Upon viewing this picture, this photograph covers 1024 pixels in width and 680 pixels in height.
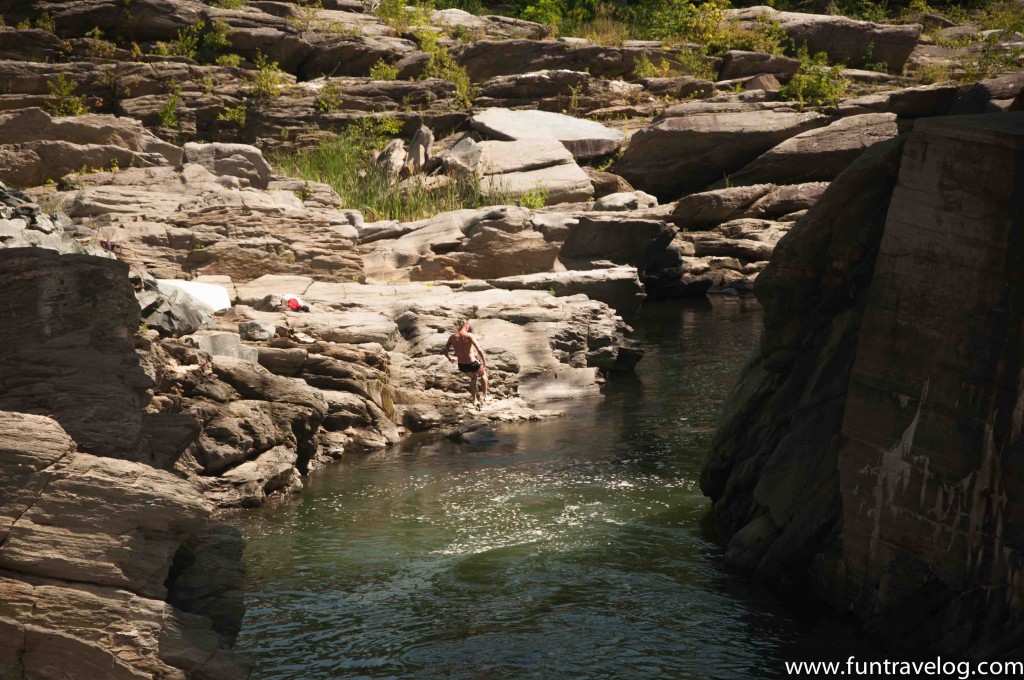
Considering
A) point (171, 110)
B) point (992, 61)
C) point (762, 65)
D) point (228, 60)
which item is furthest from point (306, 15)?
point (992, 61)

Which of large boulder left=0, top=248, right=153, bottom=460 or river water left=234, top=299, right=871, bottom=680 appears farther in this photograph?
river water left=234, top=299, right=871, bottom=680

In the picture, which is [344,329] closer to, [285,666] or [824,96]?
[285,666]

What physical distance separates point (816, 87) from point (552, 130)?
8.77 metres

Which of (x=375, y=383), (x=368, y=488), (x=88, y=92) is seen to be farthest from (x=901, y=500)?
(x=88, y=92)

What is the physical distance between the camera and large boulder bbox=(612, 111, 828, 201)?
1232 inches

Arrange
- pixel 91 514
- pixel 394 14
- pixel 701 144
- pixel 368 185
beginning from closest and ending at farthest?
pixel 91 514 → pixel 368 185 → pixel 701 144 → pixel 394 14

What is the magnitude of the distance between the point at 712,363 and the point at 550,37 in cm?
2153

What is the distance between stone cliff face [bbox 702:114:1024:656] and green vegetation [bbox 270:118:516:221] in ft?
51.9

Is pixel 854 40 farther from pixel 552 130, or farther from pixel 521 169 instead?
pixel 521 169

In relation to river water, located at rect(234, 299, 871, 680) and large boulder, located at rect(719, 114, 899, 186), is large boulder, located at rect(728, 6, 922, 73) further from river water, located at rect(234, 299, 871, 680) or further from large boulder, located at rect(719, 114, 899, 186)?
river water, located at rect(234, 299, 871, 680)

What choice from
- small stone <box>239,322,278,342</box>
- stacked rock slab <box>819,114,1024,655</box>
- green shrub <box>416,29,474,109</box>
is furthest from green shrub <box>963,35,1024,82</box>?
stacked rock slab <box>819,114,1024,655</box>

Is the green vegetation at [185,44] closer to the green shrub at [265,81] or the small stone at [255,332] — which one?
the green shrub at [265,81]

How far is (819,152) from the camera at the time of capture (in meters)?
30.6

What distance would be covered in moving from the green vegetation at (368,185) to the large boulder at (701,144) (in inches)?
234
